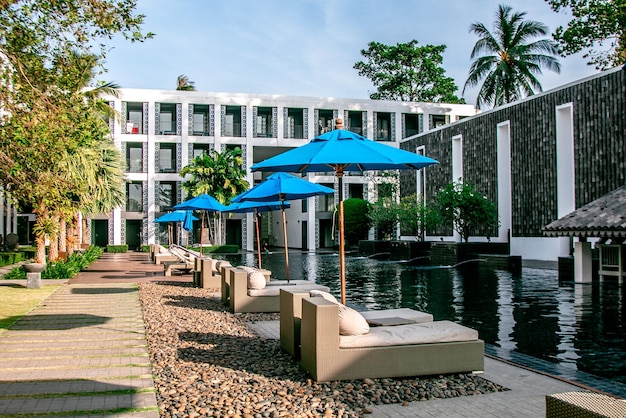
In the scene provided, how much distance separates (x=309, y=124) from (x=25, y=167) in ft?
124

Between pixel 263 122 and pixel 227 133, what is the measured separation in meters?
3.05

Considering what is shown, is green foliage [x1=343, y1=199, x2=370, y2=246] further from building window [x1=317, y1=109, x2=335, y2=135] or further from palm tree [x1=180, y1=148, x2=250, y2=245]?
palm tree [x1=180, y1=148, x2=250, y2=245]

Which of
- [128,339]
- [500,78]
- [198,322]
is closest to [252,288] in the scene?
[198,322]

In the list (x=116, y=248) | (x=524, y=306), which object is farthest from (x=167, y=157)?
(x=524, y=306)

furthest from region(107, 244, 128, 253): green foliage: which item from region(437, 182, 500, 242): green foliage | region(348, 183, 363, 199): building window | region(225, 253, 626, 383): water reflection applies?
region(225, 253, 626, 383): water reflection

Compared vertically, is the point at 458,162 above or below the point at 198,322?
above

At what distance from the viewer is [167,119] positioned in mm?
44219

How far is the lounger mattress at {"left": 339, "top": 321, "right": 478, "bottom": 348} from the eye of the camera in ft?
17.3

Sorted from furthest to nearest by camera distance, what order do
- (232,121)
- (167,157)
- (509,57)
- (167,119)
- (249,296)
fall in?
(232,121), (167,157), (167,119), (509,57), (249,296)

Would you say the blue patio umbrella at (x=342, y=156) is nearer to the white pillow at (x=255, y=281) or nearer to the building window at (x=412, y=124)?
the white pillow at (x=255, y=281)

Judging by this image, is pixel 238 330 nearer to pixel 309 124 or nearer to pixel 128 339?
pixel 128 339

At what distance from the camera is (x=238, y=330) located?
795cm

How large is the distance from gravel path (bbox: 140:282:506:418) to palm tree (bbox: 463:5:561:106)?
105 feet

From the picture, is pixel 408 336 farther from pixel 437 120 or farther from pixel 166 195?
pixel 437 120
